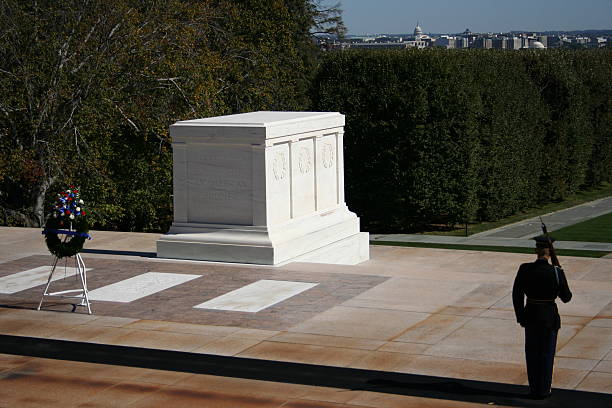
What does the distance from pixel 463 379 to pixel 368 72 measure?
19448 millimetres

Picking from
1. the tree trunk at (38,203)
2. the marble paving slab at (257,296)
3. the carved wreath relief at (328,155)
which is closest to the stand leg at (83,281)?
the marble paving slab at (257,296)

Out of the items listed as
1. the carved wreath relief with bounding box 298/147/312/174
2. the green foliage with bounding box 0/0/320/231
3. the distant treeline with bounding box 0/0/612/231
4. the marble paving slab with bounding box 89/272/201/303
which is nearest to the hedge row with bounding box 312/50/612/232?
the distant treeline with bounding box 0/0/612/231

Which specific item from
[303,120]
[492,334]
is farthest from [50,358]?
[303,120]

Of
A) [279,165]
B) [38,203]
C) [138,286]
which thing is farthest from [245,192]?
[38,203]

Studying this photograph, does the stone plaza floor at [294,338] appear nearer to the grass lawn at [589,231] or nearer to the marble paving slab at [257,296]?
the marble paving slab at [257,296]

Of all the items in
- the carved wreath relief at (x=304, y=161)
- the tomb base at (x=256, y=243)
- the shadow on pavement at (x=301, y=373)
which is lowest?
the shadow on pavement at (x=301, y=373)

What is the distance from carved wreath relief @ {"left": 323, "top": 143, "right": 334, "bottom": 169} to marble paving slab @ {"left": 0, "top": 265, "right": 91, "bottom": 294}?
4.35 metres

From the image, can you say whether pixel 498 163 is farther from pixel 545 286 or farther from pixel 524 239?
pixel 545 286

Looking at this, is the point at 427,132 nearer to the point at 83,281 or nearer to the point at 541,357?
the point at 83,281

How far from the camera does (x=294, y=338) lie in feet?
34.2

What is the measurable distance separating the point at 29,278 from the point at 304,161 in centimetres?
458

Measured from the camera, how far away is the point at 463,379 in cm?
890

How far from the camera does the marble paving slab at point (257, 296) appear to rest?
39.0 feet

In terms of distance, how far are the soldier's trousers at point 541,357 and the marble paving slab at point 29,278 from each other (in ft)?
24.0
